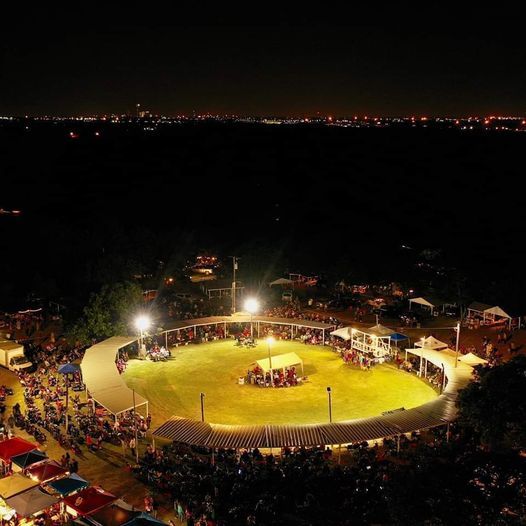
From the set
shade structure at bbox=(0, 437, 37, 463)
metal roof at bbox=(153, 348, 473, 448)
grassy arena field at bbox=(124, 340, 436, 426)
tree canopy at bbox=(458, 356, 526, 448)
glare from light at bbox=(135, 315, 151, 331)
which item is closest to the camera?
tree canopy at bbox=(458, 356, 526, 448)

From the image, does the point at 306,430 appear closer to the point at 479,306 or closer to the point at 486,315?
the point at 486,315

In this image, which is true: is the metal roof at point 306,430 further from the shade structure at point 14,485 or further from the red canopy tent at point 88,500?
the shade structure at point 14,485

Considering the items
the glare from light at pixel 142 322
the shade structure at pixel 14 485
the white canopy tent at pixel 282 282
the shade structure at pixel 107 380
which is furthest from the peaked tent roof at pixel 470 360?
the white canopy tent at pixel 282 282

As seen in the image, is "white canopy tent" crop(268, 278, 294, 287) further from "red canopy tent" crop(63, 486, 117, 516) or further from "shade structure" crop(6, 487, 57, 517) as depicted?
"shade structure" crop(6, 487, 57, 517)

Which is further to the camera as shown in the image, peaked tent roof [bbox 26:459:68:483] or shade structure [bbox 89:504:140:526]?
peaked tent roof [bbox 26:459:68:483]

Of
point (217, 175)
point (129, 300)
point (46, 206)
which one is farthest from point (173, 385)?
point (217, 175)

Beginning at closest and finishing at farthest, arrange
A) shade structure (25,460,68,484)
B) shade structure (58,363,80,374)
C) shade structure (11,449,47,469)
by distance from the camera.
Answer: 1. shade structure (25,460,68,484)
2. shade structure (11,449,47,469)
3. shade structure (58,363,80,374)

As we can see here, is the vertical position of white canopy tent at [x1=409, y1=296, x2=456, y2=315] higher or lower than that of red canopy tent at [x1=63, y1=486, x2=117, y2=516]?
higher

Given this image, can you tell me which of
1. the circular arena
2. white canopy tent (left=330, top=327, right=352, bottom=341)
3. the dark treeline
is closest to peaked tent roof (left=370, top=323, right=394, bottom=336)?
white canopy tent (left=330, top=327, right=352, bottom=341)
